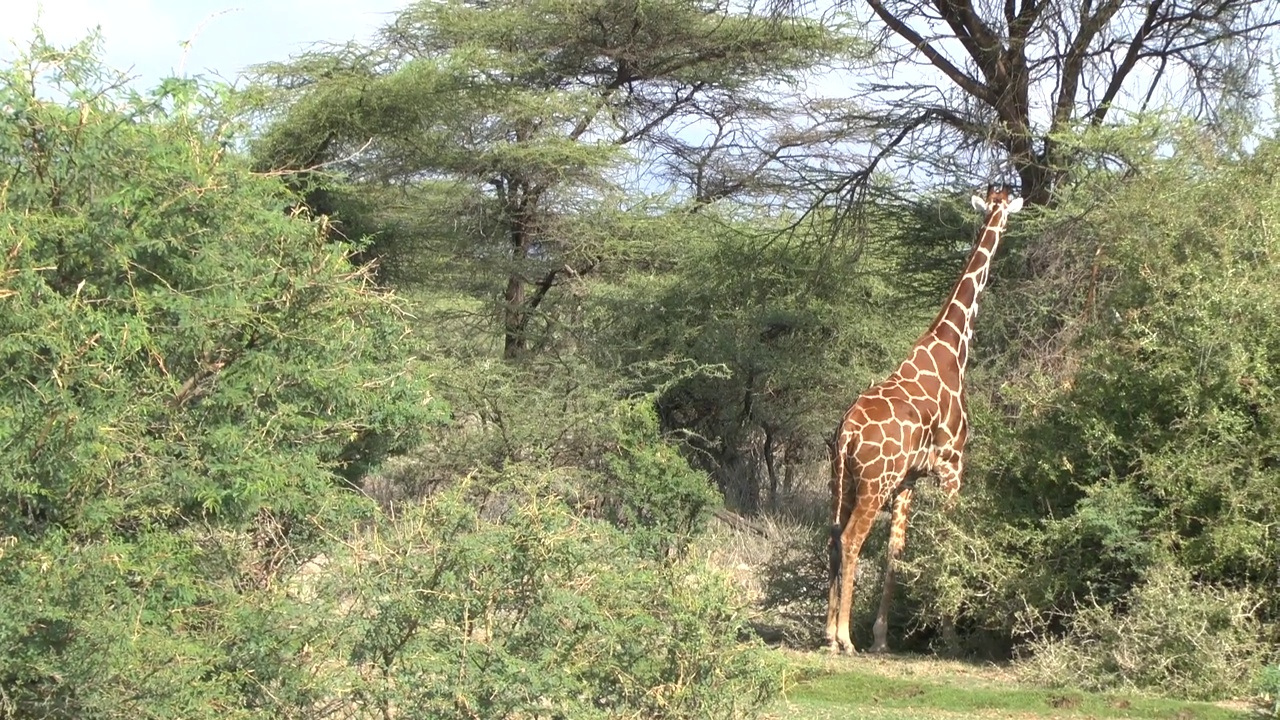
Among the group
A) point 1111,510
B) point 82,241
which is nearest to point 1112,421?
point 1111,510

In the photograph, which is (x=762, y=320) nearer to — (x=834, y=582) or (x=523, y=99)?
(x=523, y=99)

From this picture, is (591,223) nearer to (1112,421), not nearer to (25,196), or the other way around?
(1112,421)

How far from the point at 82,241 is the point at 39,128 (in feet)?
1.87

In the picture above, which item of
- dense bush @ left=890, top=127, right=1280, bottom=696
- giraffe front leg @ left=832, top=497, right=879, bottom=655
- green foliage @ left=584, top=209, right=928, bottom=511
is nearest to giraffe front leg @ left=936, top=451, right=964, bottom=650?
dense bush @ left=890, top=127, right=1280, bottom=696

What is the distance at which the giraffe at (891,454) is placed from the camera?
417 inches

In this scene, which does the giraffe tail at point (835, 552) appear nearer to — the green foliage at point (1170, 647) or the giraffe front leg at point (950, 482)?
the giraffe front leg at point (950, 482)

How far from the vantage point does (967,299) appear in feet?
38.1

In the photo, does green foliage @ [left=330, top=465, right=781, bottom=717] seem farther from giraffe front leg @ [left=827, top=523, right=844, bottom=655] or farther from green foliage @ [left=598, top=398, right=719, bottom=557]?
green foliage @ [left=598, top=398, right=719, bottom=557]

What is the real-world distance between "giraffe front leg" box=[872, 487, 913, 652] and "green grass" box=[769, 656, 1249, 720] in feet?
4.10

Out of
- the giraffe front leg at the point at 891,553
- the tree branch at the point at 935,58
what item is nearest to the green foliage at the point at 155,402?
the giraffe front leg at the point at 891,553

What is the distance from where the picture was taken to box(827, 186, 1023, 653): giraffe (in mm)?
10594

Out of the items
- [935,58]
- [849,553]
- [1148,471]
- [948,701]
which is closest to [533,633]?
[948,701]

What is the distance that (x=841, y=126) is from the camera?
56.8 ft

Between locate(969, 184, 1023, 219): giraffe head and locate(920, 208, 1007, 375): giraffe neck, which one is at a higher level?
locate(969, 184, 1023, 219): giraffe head
